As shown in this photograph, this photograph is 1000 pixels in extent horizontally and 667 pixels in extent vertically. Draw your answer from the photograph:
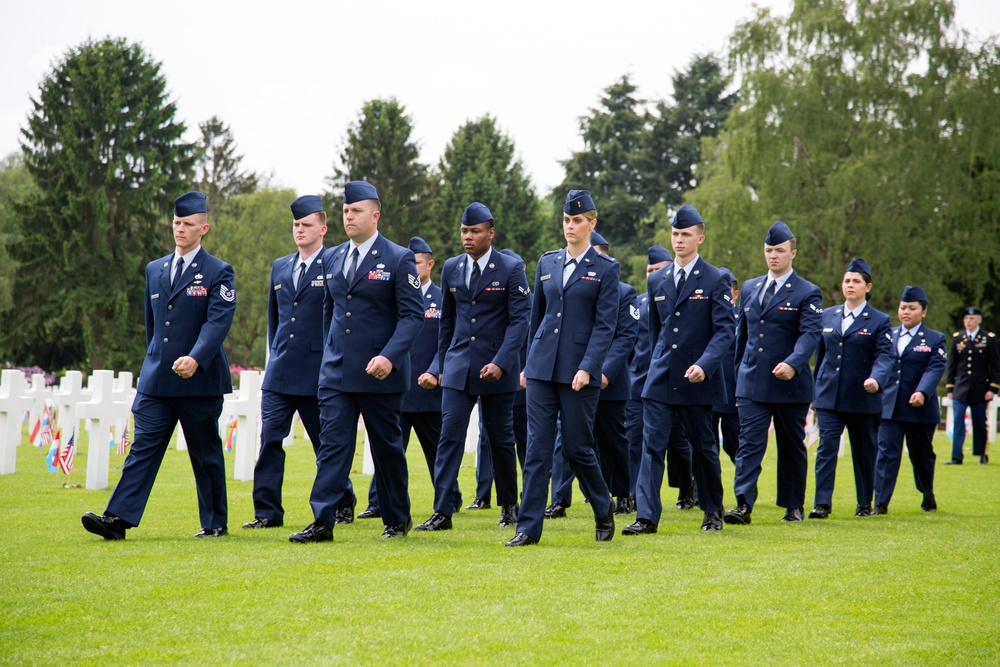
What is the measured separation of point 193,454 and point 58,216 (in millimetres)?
42698

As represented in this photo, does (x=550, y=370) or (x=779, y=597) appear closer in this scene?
(x=779, y=597)

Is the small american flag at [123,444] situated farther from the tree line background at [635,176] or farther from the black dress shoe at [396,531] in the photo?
the tree line background at [635,176]

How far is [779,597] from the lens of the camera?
570 centimetres

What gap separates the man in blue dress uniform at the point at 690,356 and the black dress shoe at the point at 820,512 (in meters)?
1.61

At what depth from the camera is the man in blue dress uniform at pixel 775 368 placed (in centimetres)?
948

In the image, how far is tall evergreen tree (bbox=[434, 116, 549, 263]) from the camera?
61781mm

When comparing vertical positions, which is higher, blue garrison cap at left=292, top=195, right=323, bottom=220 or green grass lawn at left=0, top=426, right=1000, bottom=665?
blue garrison cap at left=292, top=195, right=323, bottom=220

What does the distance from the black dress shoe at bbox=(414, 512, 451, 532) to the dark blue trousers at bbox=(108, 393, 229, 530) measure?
4.66ft

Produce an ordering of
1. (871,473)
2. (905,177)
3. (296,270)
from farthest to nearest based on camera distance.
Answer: (905,177)
(871,473)
(296,270)

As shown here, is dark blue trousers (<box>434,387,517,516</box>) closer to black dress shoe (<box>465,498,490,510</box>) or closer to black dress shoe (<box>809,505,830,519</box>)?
black dress shoe (<box>465,498,490,510</box>)

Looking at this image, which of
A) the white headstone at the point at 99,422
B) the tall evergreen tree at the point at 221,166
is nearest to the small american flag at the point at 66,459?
the white headstone at the point at 99,422

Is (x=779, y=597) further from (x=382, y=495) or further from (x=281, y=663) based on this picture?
(x=382, y=495)

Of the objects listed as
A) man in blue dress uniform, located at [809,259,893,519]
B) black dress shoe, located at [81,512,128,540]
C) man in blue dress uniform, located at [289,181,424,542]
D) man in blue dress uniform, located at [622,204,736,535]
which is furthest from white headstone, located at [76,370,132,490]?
Answer: man in blue dress uniform, located at [809,259,893,519]

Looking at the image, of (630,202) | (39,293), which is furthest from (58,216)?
(630,202)
